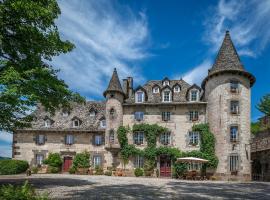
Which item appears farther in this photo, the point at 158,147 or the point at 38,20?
the point at 158,147

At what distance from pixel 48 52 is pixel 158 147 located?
66.1 feet

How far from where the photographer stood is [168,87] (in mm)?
35375

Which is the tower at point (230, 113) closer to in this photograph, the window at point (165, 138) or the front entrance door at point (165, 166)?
the window at point (165, 138)

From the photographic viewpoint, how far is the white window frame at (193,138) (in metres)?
33.4

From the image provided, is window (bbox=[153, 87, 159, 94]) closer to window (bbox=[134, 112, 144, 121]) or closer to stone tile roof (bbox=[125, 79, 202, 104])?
stone tile roof (bbox=[125, 79, 202, 104])

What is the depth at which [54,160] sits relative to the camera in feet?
118

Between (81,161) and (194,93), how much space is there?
15635mm

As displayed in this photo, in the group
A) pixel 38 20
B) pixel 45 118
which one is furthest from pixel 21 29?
pixel 45 118

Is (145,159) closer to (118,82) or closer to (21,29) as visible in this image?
(118,82)

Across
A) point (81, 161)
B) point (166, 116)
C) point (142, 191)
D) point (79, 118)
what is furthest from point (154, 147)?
point (142, 191)

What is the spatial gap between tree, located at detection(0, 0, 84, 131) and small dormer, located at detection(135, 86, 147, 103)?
18.0 metres

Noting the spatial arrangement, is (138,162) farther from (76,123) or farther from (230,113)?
(230,113)

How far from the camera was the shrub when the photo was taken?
35.6 meters

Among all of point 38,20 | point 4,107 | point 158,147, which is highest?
point 38,20
